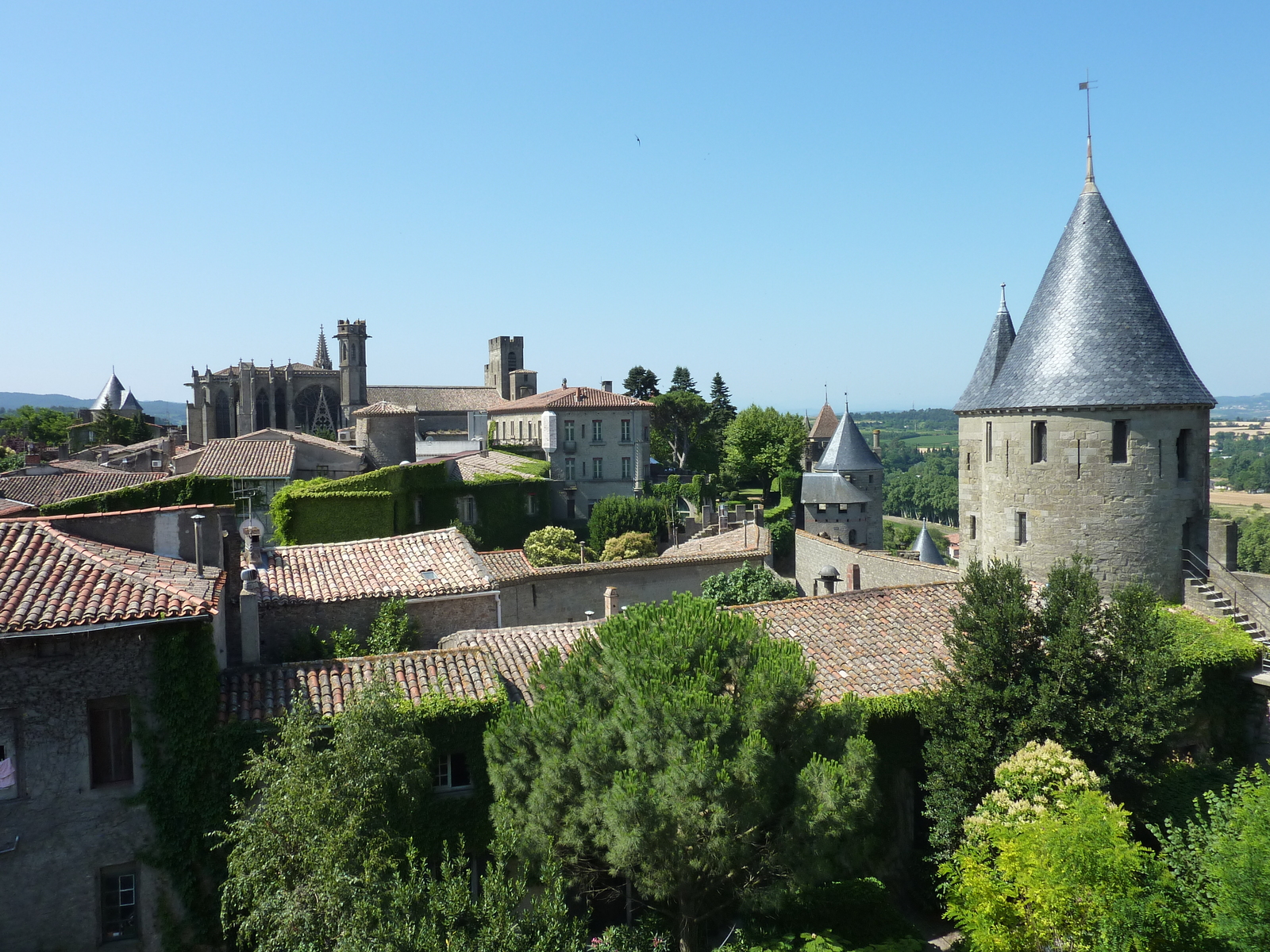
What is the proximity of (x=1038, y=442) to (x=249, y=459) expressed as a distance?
3074cm

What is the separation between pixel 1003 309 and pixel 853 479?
20823 millimetres

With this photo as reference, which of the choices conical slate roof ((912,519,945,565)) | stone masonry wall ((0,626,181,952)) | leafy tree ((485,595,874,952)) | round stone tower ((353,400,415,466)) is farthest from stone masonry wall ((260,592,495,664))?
conical slate roof ((912,519,945,565))

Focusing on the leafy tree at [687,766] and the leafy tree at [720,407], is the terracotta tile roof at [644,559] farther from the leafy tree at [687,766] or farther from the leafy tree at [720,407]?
the leafy tree at [720,407]

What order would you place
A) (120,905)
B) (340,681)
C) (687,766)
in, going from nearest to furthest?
1. (687,766)
2. (120,905)
3. (340,681)

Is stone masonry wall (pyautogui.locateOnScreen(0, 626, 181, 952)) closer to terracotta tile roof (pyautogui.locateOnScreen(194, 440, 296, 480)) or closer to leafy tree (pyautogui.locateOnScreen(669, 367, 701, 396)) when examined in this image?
terracotta tile roof (pyautogui.locateOnScreen(194, 440, 296, 480))

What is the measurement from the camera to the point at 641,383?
291 feet

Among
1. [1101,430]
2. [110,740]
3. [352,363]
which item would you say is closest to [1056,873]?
[1101,430]

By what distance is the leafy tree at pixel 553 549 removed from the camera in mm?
40719

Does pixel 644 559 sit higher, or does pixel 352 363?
pixel 352 363

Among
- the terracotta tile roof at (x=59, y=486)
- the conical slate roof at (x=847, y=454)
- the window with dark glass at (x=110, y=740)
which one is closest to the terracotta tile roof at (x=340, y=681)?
the window with dark glass at (x=110, y=740)

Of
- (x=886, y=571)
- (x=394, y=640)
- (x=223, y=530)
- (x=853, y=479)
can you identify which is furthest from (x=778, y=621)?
(x=853, y=479)

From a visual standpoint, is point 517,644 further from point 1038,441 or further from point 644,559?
point 644,559

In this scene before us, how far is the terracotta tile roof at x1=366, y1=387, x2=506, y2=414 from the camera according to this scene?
81.6 m

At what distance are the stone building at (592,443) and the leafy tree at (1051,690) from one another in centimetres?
4609
